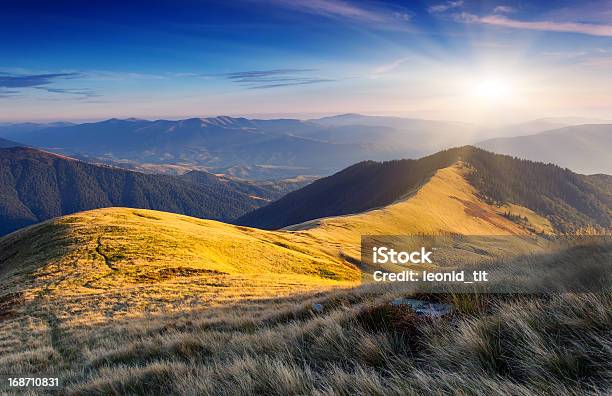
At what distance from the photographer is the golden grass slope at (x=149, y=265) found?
83.1ft

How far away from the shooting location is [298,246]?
6912 cm

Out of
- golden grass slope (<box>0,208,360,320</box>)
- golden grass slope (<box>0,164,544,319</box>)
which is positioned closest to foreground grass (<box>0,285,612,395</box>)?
golden grass slope (<box>0,164,544,319</box>)

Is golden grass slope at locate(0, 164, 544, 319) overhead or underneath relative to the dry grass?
underneath

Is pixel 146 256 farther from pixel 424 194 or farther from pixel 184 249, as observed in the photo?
pixel 424 194

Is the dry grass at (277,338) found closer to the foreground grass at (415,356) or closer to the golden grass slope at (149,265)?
the foreground grass at (415,356)

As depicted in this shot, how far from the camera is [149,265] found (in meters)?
37.9

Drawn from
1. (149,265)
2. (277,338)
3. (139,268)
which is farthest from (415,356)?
(149,265)

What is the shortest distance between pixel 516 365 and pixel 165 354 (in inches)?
267

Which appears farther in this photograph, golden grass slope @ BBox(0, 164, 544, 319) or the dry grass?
golden grass slope @ BBox(0, 164, 544, 319)

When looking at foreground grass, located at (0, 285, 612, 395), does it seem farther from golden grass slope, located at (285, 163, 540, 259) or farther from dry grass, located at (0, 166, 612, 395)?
golden grass slope, located at (285, 163, 540, 259)

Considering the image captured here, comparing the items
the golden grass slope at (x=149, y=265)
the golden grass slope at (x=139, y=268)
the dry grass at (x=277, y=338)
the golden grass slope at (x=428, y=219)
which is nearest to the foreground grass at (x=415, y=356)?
the dry grass at (x=277, y=338)

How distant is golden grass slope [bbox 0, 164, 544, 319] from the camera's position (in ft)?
83.1

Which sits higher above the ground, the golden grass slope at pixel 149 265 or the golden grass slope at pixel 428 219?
the golden grass slope at pixel 149 265

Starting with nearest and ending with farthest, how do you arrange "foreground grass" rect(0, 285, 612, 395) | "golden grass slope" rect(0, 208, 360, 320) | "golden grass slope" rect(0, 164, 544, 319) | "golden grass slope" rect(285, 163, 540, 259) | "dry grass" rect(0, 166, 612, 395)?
1. "foreground grass" rect(0, 285, 612, 395)
2. "dry grass" rect(0, 166, 612, 395)
3. "golden grass slope" rect(0, 208, 360, 320)
4. "golden grass slope" rect(0, 164, 544, 319)
5. "golden grass slope" rect(285, 163, 540, 259)
